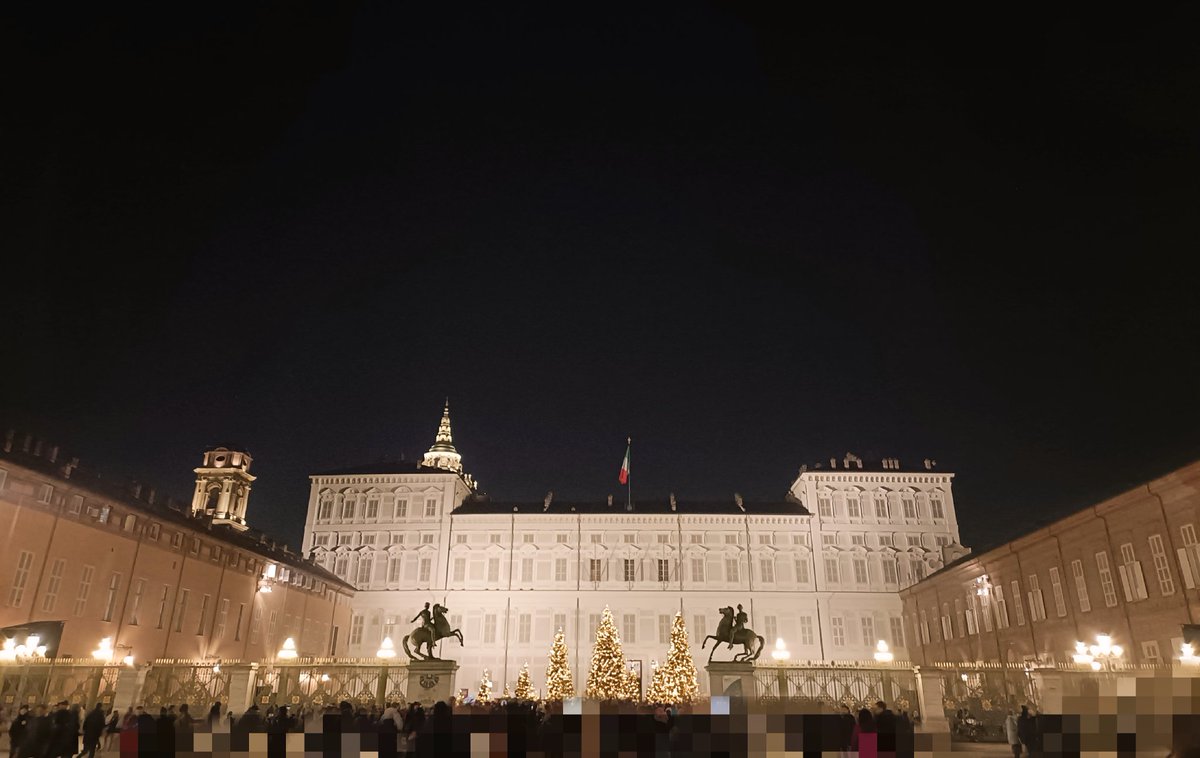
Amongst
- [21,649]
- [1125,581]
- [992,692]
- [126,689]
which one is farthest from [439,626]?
[1125,581]

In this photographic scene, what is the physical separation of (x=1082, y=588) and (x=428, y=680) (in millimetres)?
28010

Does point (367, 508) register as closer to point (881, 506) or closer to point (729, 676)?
point (881, 506)

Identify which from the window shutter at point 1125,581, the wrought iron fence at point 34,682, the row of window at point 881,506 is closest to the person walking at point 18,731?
the wrought iron fence at point 34,682

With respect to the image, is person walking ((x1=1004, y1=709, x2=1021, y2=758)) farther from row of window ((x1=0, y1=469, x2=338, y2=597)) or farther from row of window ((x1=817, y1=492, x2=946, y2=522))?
row of window ((x1=817, y1=492, x2=946, y2=522))

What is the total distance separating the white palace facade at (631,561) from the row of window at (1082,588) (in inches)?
422

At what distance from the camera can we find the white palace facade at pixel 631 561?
180 ft

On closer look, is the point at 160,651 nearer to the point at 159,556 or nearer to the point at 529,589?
the point at 159,556

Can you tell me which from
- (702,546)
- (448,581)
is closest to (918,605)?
(702,546)

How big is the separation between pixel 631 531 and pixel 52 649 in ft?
132

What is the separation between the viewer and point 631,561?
57.6 meters

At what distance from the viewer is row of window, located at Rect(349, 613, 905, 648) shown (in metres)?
54.5

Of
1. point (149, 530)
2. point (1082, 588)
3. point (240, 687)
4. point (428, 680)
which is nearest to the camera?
point (240, 687)

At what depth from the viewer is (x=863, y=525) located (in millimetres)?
58094

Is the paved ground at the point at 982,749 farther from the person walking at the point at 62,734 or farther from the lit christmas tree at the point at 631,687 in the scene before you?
the lit christmas tree at the point at 631,687
